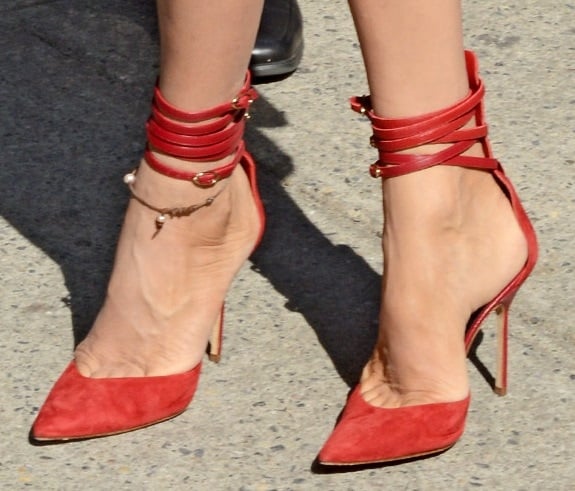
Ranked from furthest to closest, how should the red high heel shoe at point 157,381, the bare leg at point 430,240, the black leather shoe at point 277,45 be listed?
the black leather shoe at point 277,45, the red high heel shoe at point 157,381, the bare leg at point 430,240

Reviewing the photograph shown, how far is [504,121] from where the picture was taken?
2.92 meters

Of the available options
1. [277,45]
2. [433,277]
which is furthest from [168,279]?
[277,45]

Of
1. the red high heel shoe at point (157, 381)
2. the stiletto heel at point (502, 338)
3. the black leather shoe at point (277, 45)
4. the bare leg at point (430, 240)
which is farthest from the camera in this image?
the black leather shoe at point (277, 45)

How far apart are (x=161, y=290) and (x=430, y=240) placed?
0.43m

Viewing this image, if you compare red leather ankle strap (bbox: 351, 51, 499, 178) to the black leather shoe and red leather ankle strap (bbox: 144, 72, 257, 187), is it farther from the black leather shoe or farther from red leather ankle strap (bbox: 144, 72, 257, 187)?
the black leather shoe

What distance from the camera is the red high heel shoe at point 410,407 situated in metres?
1.93

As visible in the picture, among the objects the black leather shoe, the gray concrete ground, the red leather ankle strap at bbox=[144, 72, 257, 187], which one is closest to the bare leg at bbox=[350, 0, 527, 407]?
the gray concrete ground

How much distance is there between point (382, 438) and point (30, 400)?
1.94 feet

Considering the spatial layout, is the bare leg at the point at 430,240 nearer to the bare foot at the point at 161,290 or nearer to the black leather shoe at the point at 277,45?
the bare foot at the point at 161,290

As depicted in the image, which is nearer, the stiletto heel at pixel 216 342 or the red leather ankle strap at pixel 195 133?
the red leather ankle strap at pixel 195 133

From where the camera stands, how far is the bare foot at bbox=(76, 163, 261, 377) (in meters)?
2.08

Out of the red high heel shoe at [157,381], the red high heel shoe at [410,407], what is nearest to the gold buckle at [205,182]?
the red high heel shoe at [157,381]

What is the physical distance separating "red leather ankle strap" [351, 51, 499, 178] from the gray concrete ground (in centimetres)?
42

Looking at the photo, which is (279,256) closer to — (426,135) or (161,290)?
(161,290)
